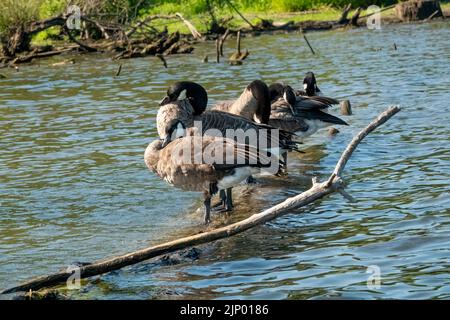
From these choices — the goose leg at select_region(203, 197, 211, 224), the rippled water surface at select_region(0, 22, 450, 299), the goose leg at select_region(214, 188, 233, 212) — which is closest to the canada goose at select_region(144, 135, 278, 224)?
the goose leg at select_region(203, 197, 211, 224)

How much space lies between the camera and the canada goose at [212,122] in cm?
1112

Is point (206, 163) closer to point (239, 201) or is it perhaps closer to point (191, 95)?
point (239, 201)

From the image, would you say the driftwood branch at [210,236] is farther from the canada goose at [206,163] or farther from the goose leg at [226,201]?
the goose leg at [226,201]

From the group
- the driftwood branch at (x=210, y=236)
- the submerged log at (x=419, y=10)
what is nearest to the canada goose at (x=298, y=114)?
the driftwood branch at (x=210, y=236)

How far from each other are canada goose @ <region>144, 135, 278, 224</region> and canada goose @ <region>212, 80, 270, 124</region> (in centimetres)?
251

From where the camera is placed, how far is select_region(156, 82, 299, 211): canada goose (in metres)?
11.1

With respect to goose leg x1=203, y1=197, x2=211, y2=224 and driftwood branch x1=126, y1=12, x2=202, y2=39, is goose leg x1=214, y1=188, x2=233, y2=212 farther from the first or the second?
driftwood branch x1=126, y1=12, x2=202, y2=39

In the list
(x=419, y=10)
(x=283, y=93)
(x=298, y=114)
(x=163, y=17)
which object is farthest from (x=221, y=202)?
(x=419, y=10)

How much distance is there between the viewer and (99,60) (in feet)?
92.9

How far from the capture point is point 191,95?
486 inches

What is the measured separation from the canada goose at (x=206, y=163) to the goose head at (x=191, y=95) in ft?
5.68

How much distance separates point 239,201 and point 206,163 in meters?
1.90
